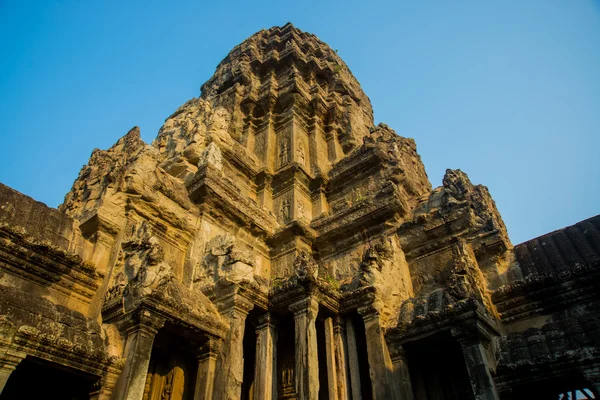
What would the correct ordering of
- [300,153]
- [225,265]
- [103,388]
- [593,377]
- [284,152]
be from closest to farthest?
[103,388] < [593,377] < [225,265] < [300,153] < [284,152]

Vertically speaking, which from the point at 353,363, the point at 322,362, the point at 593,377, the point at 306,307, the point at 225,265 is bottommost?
the point at 593,377

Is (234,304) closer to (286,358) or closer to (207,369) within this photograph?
(207,369)

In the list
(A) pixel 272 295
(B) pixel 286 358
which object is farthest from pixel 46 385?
(B) pixel 286 358

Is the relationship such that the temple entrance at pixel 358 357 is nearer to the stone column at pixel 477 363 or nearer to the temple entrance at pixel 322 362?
the temple entrance at pixel 322 362

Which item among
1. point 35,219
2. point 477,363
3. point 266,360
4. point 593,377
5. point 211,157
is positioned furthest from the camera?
point 211,157

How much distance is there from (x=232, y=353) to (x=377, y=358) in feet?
10.5

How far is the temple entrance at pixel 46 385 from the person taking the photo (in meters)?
7.12

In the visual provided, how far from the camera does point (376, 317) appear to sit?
32.4ft

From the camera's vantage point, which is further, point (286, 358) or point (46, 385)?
point (286, 358)

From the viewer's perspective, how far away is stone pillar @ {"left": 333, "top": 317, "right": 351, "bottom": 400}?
9717mm

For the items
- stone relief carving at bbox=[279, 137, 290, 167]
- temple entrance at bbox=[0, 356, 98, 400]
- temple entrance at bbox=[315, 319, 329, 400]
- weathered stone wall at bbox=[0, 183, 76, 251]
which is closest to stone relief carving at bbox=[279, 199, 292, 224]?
stone relief carving at bbox=[279, 137, 290, 167]

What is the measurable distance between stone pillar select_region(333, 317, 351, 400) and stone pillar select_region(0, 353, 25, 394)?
6542 mm

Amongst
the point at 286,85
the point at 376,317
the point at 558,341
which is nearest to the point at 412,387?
the point at 376,317

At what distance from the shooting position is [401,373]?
9203 millimetres
